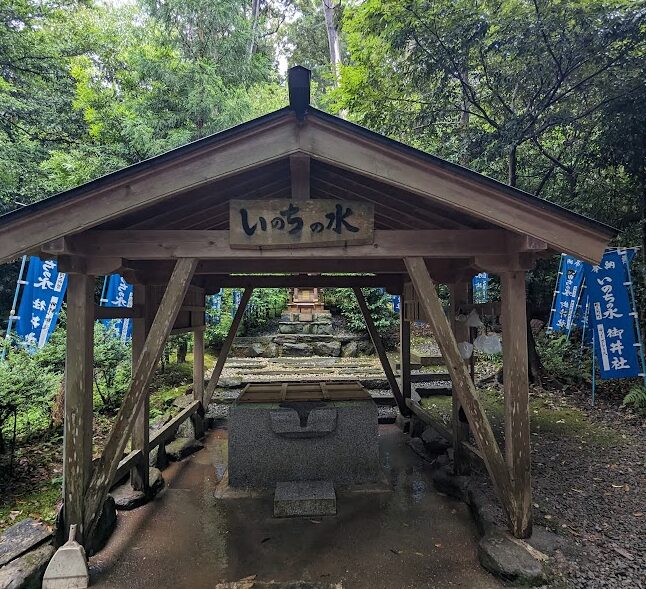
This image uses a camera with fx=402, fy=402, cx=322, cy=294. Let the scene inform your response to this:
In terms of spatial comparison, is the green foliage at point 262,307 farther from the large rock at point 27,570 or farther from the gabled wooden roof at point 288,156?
the gabled wooden roof at point 288,156

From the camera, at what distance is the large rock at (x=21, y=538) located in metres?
3.16

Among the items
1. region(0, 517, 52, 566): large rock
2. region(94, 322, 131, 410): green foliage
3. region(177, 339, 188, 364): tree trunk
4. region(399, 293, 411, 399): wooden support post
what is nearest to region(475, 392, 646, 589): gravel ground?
region(399, 293, 411, 399): wooden support post

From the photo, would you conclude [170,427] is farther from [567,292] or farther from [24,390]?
[567,292]

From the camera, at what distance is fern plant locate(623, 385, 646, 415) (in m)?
7.41

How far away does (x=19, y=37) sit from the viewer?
39.8 ft

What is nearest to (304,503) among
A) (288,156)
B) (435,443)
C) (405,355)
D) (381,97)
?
(435,443)

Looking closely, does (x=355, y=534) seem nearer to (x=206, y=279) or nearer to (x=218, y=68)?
(x=206, y=279)

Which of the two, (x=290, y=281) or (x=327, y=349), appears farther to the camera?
(x=327, y=349)

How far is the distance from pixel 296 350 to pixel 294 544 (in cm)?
967

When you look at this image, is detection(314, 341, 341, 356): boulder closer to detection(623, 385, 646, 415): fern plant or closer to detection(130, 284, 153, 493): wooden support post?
Result: detection(623, 385, 646, 415): fern plant

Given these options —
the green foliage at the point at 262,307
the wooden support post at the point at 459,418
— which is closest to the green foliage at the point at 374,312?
the green foliage at the point at 262,307

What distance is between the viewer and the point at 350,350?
13578 millimetres

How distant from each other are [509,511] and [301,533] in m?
2.02

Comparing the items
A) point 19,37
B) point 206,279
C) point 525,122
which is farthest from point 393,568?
point 19,37
